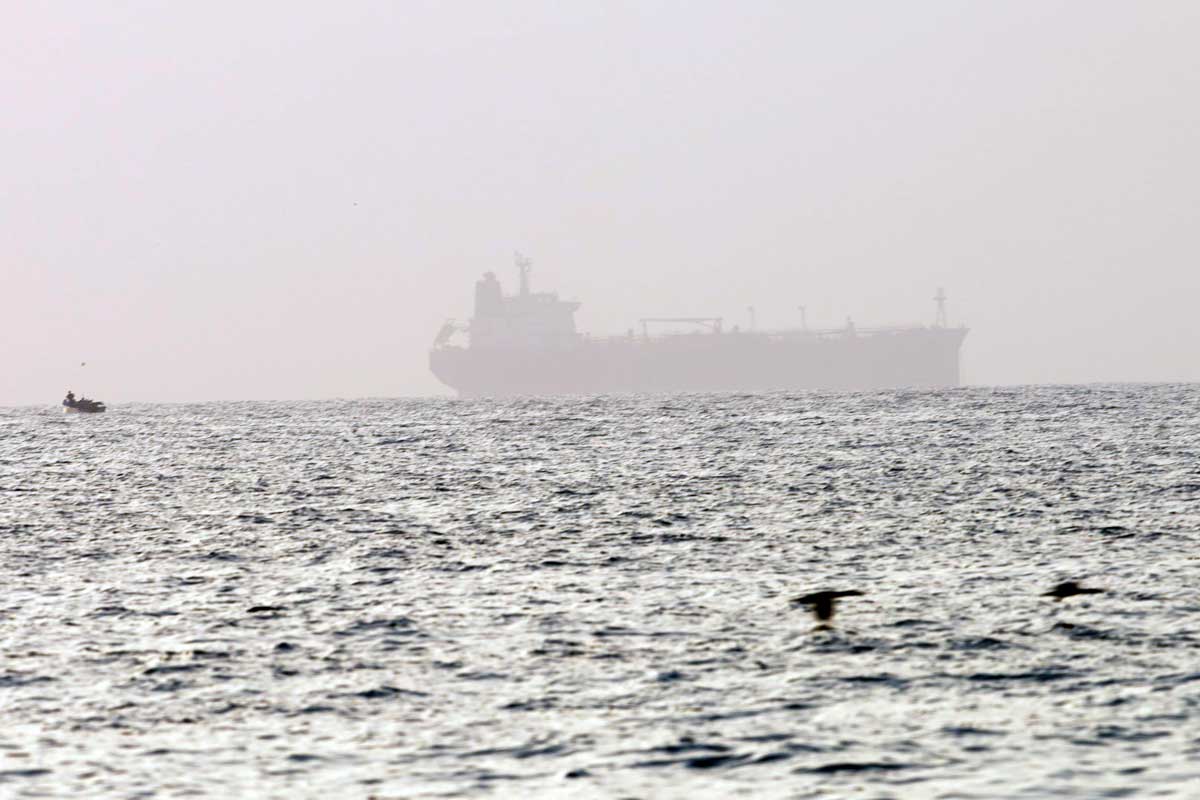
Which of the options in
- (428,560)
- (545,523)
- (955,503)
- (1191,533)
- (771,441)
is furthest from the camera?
(771,441)

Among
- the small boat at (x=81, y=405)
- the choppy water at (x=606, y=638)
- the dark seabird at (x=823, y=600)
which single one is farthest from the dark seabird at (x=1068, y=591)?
the small boat at (x=81, y=405)

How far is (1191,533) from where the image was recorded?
1927cm

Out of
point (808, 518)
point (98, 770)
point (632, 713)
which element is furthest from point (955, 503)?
point (98, 770)

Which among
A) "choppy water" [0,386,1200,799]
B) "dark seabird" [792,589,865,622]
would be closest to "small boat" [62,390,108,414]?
"choppy water" [0,386,1200,799]

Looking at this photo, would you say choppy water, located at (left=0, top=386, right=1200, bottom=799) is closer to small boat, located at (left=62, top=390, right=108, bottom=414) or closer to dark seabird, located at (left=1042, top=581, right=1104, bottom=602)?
dark seabird, located at (left=1042, top=581, right=1104, bottom=602)

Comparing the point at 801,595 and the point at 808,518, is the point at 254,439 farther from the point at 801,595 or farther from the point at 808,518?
the point at 801,595

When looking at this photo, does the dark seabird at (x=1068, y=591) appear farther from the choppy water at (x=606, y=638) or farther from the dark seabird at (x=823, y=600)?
the dark seabird at (x=823, y=600)

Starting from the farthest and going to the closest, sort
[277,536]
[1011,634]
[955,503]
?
[955,503] → [277,536] → [1011,634]

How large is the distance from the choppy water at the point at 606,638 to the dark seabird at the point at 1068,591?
8.2 inches

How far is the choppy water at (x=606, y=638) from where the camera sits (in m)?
8.92

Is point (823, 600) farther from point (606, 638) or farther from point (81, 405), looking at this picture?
point (81, 405)

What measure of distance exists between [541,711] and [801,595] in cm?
513

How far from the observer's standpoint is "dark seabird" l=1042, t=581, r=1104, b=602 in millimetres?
14352

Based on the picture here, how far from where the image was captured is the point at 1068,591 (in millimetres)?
14578
